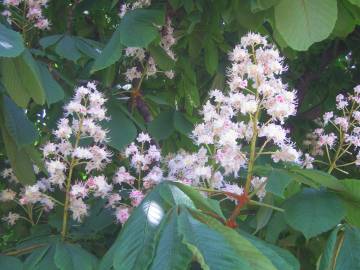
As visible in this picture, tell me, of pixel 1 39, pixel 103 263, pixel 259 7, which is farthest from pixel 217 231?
pixel 259 7

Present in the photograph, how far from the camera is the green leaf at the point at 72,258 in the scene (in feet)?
4.11

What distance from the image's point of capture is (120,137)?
1.73m

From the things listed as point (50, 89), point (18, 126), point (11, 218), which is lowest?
point (11, 218)

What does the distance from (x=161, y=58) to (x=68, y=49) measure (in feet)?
1.06

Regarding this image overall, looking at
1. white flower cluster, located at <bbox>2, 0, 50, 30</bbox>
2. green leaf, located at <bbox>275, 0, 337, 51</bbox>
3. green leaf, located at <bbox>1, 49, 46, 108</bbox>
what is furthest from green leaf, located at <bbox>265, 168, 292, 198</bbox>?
white flower cluster, located at <bbox>2, 0, 50, 30</bbox>

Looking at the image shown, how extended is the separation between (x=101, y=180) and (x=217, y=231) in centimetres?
68

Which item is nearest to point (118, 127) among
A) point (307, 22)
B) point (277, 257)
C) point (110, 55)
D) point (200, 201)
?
point (110, 55)

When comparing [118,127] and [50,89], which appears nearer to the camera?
[50,89]

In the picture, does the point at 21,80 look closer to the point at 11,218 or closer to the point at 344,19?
the point at 11,218

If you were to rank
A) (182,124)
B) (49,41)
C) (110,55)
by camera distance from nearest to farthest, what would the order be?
1. (110,55)
2. (49,41)
3. (182,124)

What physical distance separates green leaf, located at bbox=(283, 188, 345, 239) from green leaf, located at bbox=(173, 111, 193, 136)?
831mm

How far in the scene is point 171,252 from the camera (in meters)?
0.85

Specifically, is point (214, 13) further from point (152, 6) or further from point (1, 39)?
point (1, 39)

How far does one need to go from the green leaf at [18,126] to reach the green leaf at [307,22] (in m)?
0.74
